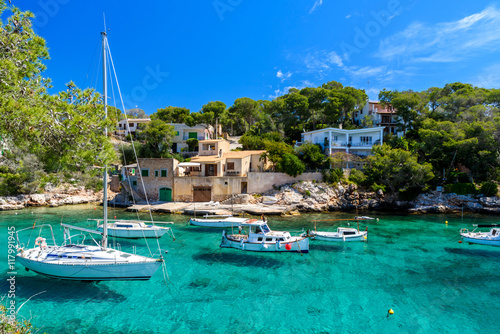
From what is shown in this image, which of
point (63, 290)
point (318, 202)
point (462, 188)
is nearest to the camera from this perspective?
point (63, 290)

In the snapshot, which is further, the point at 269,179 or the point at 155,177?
the point at 269,179

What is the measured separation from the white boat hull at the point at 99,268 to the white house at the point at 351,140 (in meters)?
35.3

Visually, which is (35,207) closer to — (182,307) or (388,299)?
(182,307)

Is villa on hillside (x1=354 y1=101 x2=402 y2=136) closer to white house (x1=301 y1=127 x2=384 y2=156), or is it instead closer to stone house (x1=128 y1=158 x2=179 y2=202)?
white house (x1=301 y1=127 x2=384 y2=156)

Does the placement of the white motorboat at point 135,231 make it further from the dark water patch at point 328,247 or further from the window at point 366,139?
the window at point 366,139

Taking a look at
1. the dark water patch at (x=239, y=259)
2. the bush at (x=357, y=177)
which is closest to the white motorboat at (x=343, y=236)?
the dark water patch at (x=239, y=259)

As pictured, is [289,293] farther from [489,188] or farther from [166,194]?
[489,188]

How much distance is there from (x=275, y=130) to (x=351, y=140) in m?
15.1

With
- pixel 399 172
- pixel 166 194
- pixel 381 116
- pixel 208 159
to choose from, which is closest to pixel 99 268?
pixel 166 194

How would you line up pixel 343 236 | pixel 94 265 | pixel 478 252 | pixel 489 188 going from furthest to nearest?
pixel 489 188, pixel 343 236, pixel 478 252, pixel 94 265

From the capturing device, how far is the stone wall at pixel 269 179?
37.9 metres

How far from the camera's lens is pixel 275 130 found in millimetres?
52688

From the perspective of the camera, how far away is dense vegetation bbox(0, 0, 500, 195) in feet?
25.8

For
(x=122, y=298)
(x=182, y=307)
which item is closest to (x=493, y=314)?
(x=182, y=307)
